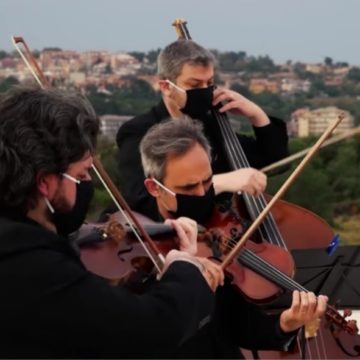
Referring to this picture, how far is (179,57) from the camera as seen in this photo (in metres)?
2.86

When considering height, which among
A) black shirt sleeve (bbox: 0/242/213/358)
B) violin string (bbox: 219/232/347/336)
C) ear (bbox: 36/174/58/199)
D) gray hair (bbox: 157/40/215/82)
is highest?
ear (bbox: 36/174/58/199)

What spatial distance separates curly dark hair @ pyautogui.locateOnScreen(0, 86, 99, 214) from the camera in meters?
1.28

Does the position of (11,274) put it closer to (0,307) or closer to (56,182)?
(0,307)

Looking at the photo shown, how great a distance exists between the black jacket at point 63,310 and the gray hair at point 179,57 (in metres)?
1.63

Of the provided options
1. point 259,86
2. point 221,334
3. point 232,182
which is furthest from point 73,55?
point 221,334

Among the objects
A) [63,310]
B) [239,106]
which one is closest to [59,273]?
[63,310]

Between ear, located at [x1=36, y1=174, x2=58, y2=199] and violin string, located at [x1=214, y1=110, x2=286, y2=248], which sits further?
violin string, located at [x1=214, y1=110, x2=286, y2=248]

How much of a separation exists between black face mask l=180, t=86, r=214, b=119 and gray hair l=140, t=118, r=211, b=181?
0.55m

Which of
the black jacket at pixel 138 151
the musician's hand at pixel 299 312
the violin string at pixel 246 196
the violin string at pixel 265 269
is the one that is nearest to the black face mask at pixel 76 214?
the musician's hand at pixel 299 312

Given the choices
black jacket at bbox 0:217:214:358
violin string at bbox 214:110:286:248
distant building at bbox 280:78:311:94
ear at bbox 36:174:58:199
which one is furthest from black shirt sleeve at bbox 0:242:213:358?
distant building at bbox 280:78:311:94

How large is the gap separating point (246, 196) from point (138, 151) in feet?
1.20

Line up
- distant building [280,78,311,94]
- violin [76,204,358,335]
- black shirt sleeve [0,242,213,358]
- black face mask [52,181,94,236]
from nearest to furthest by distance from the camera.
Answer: black shirt sleeve [0,242,213,358]
black face mask [52,181,94,236]
violin [76,204,358,335]
distant building [280,78,311,94]

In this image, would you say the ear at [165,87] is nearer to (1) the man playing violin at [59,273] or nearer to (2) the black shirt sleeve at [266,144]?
(2) the black shirt sleeve at [266,144]

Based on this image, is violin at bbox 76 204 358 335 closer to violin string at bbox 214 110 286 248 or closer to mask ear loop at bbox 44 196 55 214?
violin string at bbox 214 110 286 248
